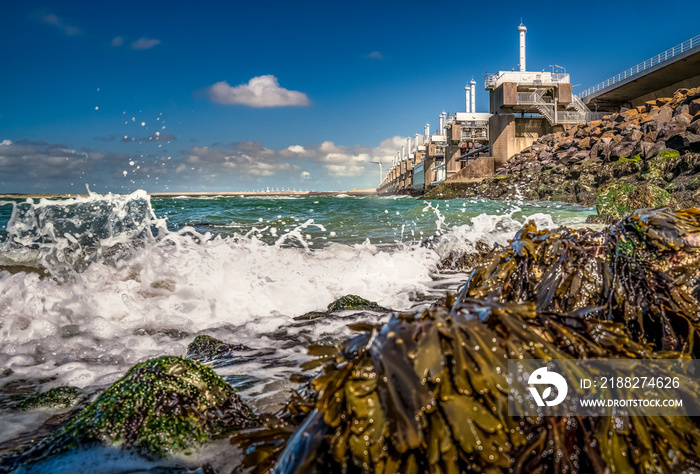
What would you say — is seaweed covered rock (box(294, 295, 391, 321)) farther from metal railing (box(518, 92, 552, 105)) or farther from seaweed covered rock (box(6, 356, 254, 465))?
metal railing (box(518, 92, 552, 105))

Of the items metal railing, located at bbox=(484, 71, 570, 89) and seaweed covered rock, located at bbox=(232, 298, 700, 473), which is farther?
metal railing, located at bbox=(484, 71, 570, 89)

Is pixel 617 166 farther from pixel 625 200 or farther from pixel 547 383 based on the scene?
pixel 547 383

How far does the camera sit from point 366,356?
1254 millimetres

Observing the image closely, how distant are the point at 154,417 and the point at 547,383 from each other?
145 cm

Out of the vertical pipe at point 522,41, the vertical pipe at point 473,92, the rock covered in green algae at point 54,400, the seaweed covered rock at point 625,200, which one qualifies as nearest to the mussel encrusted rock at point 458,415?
the rock covered in green algae at point 54,400

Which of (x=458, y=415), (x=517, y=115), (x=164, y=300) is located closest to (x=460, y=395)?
(x=458, y=415)

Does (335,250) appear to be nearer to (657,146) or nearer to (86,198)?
(86,198)

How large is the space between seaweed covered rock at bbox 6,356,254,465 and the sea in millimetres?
73

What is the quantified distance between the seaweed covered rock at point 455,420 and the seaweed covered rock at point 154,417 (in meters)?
0.51

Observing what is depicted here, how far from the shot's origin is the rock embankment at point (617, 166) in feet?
34.0

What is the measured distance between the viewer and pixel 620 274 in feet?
6.42

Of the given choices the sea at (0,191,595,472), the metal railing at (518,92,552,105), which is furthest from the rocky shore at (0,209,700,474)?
the metal railing at (518,92,552,105)

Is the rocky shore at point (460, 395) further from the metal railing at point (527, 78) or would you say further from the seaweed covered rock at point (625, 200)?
the metal railing at point (527, 78)

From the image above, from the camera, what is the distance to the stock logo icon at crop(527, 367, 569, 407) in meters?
1.22
